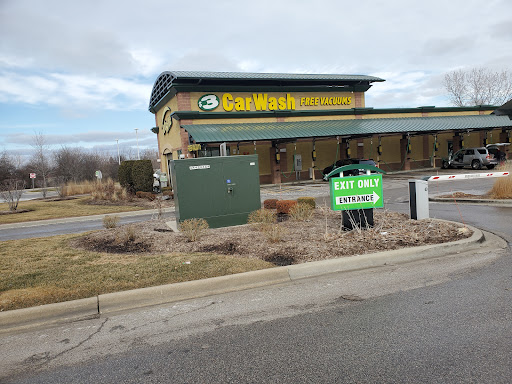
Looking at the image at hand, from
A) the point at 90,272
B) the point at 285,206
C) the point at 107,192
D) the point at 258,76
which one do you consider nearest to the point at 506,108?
the point at 285,206

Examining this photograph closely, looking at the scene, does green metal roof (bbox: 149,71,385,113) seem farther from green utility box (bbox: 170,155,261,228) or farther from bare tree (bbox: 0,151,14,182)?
bare tree (bbox: 0,151,14,182)

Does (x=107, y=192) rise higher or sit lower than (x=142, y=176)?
lower

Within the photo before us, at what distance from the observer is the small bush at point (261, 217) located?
8.91 m

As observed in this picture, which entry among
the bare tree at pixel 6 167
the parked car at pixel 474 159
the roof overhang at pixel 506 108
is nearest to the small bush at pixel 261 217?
the roof overhang at pixel 506 108

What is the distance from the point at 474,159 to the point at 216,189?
94.4 ft

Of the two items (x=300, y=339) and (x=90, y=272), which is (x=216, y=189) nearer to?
(x=90, y=272)

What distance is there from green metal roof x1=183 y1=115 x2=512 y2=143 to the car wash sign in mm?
18131

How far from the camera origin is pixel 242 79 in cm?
2895

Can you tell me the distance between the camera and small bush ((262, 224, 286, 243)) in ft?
24.8

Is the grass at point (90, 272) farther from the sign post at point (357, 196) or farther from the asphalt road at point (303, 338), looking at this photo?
the sign post at point (357, 196)

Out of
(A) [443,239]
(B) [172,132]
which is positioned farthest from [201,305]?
(B) [172,132]

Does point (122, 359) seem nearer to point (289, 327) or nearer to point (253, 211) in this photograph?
point (289, 327)

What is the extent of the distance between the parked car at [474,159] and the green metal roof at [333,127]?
2768 mm

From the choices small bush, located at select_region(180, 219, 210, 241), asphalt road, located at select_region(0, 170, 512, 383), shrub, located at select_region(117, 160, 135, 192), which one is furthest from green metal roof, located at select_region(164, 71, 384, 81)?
asphalt road, located at select_region(0, 170, 512, 383)
